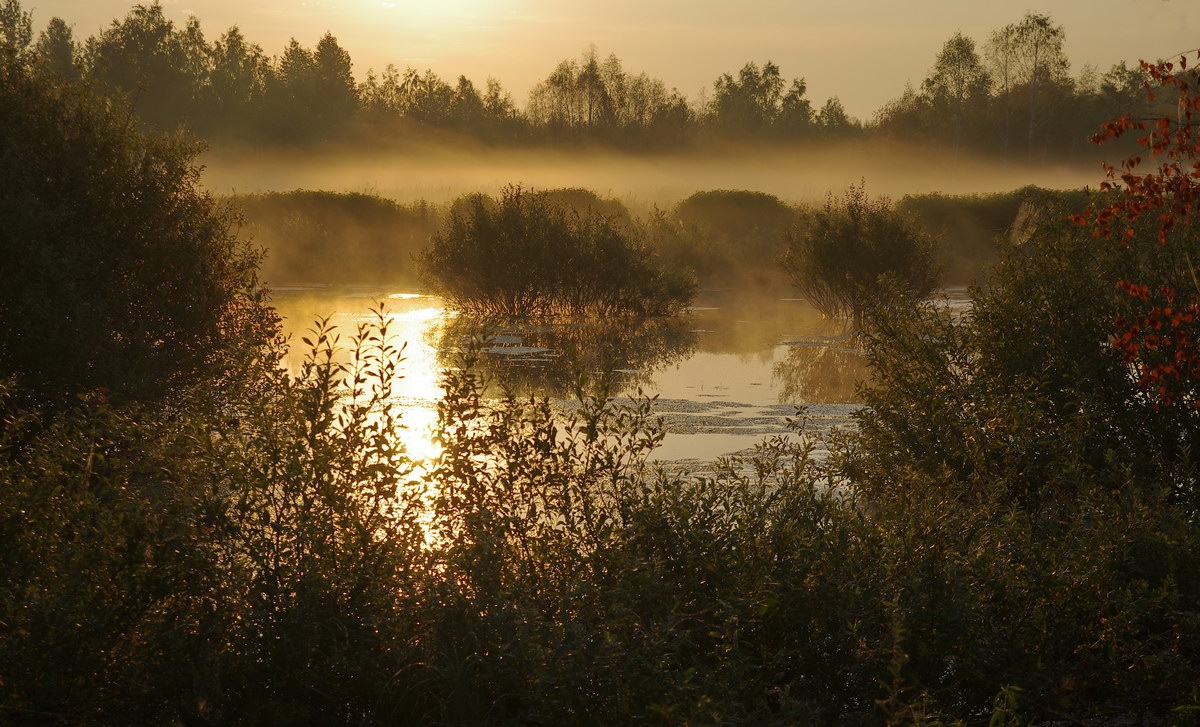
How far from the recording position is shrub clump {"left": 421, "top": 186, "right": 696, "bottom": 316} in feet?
98.2

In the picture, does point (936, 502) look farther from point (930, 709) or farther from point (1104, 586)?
point (930, 709)

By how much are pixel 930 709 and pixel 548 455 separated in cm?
236

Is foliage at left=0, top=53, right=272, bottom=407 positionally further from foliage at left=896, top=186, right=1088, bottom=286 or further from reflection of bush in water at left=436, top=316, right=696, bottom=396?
foliage at left=896, top=186, right=1088, bottom=286

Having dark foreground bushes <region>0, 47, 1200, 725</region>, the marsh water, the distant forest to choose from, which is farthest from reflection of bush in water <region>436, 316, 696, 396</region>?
the distant forest

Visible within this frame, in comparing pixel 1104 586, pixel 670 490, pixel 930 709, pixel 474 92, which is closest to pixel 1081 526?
pixel 1104 586

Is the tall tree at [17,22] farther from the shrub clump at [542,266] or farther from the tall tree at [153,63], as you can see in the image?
the shrub clump at [542,266]

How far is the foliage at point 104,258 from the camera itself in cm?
1181

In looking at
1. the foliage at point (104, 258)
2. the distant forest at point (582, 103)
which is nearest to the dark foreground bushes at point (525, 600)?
the foliage at point (104, 258)

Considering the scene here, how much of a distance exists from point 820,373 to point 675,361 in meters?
2.68

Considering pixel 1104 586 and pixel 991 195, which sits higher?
pixel 991 195

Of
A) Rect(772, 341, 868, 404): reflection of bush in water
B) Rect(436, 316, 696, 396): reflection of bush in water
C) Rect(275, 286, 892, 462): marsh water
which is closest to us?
Rect(275, 286, 892, 462): marsh water

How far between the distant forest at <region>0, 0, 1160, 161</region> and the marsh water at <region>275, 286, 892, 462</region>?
48.7m

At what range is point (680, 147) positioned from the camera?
8944cm

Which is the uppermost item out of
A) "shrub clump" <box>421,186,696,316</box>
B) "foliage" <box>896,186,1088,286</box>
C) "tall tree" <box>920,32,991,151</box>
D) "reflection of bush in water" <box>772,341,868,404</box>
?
"tall tree" <box>920,32,991,151</box>
